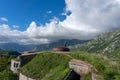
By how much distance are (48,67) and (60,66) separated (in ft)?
18.4

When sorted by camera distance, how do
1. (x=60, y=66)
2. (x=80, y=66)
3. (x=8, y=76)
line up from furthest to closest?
(x=8, y=76)
(x=60, y=66)
(x=80, y=66)

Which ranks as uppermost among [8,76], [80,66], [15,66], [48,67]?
[80,66]

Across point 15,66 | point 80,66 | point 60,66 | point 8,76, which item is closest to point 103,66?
point 80,66

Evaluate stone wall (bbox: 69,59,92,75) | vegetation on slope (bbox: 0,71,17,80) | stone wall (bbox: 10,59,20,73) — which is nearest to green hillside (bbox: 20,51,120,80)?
stone wall (bbox: 69,59,92,75)

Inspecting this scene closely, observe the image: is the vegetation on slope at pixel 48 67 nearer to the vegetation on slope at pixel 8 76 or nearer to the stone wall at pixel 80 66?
the stone wall at pixel 80 66

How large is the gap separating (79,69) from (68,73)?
2.42 meters

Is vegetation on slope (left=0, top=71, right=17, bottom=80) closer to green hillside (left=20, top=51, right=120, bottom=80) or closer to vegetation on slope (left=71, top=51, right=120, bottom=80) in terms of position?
green hillside (left=20, top=51, right=120, bottom=80)

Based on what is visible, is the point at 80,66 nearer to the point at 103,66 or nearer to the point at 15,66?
the point at 103,66

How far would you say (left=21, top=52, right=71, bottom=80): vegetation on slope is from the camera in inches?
1898

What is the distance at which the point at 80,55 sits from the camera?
50969mm

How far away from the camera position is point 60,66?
51.5 m

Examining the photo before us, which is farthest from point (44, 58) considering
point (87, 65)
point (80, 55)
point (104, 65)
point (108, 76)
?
point (108, 76)

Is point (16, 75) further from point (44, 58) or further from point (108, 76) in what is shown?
point (108, 76)

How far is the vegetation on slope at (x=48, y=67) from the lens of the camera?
48.2 meters
